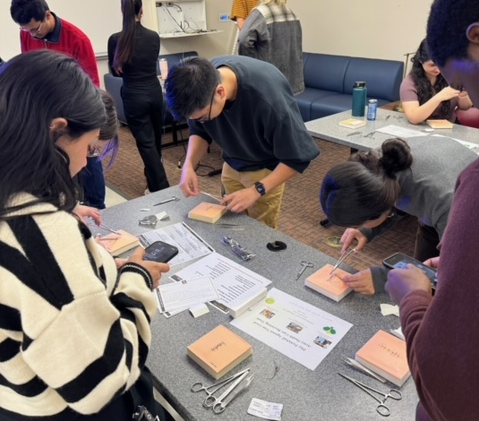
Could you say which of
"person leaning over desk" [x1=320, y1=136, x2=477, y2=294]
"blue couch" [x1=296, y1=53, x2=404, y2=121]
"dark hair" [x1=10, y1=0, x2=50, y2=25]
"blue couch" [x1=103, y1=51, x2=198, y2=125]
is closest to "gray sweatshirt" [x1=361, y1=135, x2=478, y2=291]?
"person leaning over desk" [x1=320, y1=136, x2=477, y2=294]

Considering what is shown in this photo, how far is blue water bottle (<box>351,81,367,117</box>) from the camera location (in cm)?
271

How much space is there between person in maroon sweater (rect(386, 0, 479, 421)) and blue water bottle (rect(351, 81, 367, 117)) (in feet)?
7.33

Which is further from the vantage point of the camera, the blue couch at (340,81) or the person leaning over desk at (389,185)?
the blue couch at (340,81)

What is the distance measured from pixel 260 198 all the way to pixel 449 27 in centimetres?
132

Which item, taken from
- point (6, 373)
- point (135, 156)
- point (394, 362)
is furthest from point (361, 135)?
point (135, 156)

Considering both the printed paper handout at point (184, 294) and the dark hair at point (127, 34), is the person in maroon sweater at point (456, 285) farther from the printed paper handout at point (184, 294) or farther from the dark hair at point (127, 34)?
the dark hair at point (127, 34)

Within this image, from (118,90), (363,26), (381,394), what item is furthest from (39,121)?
(363,26)

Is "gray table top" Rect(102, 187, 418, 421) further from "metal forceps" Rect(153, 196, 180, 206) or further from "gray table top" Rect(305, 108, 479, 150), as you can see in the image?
"gray table top" Rect(305, 108, 479, 150)

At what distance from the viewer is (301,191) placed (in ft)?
11.3

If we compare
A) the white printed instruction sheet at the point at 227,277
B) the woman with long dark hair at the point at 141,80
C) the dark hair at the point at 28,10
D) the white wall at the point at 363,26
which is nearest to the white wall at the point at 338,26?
the white wall at the point at 363,26

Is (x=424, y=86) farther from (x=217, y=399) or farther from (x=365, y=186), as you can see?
(x=217, y=399)

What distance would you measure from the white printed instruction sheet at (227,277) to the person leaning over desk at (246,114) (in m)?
0.33

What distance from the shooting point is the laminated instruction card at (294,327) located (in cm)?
100

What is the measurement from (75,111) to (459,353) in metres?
0.67
